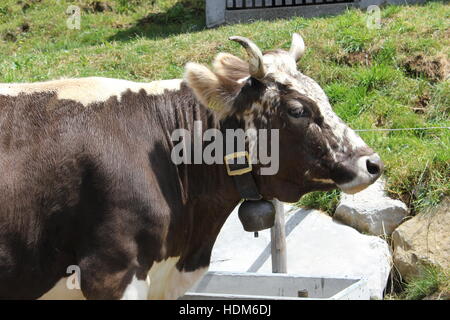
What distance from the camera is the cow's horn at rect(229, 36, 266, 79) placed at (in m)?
3.88

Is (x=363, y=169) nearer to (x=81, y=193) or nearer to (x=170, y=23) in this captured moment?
(x=81, y=193)

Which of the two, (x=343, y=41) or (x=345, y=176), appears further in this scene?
(x=343, y=41)

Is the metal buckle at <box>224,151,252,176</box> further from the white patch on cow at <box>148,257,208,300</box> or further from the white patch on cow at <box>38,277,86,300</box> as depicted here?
the white patch on cow at <box>38,277,86,300</box>

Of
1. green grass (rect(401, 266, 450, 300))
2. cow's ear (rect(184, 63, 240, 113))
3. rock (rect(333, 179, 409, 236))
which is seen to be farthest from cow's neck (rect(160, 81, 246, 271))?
rock (rect(333, 179, 409, 236))

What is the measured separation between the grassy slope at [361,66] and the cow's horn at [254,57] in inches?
127

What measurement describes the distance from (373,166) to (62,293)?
5.57 feet

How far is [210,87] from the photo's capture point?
3.99 metres

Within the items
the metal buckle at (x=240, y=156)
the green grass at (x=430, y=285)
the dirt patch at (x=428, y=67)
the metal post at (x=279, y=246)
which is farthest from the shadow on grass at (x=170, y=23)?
the metal buckle at (x=240, y=156)

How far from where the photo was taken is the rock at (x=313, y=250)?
6.52 metres

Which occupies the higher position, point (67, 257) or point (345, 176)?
point (345, 176)

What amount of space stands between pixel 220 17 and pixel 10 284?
10190 millimetres

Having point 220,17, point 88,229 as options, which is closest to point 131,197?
point 88,229
